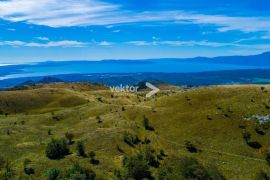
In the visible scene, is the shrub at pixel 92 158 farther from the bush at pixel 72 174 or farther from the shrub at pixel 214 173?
the shrub at pixel 214 173

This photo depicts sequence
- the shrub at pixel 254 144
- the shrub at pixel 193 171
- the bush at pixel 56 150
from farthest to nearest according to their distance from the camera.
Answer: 1. the shrub at pixel 254 144
2. the bush at pixel 56 150
3. the shrub at pixel 193 171

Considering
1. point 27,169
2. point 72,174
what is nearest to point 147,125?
point 27,169

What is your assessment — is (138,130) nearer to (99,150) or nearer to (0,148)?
(99,150)

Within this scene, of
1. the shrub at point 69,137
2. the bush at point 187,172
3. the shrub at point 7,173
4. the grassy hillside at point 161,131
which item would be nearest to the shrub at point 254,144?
the grassy hillside at point 161,131

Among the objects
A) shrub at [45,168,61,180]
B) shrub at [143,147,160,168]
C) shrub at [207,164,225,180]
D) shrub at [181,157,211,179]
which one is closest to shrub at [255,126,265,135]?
shrub at [207,164,225,180]

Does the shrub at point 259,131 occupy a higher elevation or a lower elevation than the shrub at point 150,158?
higher
